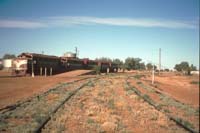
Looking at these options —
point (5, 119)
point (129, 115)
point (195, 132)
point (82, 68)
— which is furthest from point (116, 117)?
point (82, 68)

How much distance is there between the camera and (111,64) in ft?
268

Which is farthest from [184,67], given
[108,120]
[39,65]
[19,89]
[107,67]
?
[108,120]

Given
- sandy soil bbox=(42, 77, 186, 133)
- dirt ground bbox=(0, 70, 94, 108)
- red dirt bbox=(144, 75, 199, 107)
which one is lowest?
red dirt bbox=(144, 75, 199, 107)

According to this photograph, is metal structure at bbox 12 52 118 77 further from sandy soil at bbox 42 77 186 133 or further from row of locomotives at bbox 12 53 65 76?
sandy soil at bbox 42 77 186 133

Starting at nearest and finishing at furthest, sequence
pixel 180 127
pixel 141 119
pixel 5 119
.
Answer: pixel 180 127, pixel 5 119, pixel 141 119

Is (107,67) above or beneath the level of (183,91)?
above

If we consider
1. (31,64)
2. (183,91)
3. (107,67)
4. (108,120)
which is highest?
(31,64)

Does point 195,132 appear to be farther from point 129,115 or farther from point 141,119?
point 129,115

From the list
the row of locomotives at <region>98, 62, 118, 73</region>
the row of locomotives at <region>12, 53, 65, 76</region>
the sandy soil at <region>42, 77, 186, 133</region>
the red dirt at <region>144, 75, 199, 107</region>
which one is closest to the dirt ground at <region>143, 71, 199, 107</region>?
the red dirt at <region>144, 75, 199, 107</region>

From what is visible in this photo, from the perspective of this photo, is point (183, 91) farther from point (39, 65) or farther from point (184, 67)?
point (184, 67)

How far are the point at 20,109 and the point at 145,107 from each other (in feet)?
21.7

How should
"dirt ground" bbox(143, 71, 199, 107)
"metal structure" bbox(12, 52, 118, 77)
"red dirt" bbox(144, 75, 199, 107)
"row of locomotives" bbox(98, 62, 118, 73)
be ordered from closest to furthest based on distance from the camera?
"red dirt" bbox(144, 75, 199, 107)
"dirt ground" bbox(143, 71, 199, 107)
"metal structure" bbox(12, 52, 118, 77)
"row of locomotives" bbox(98, 62, 118, 73)

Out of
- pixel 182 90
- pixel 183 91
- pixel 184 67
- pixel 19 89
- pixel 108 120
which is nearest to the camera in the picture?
pixel 108 120

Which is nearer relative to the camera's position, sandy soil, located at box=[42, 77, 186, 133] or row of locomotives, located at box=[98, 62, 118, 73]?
sandy soil, located at box=[42, 77, 186, 133]
